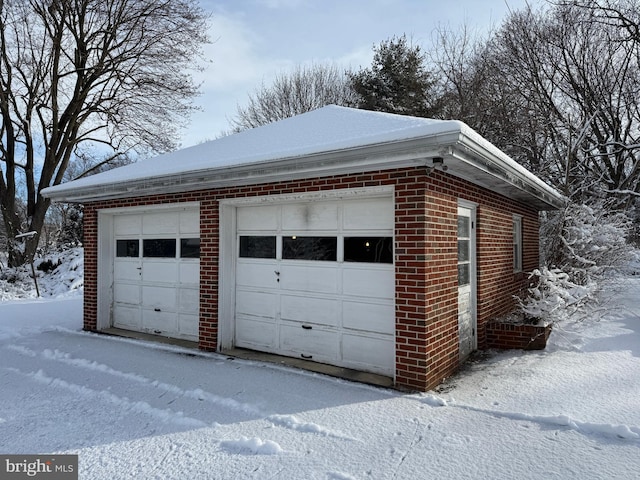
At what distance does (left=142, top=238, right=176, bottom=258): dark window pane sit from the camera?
6.66 metres

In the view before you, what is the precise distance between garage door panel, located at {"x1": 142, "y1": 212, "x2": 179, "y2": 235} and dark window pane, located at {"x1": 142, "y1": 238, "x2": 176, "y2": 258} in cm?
14

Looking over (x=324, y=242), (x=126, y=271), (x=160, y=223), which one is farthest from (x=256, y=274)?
(x=126, y=271)

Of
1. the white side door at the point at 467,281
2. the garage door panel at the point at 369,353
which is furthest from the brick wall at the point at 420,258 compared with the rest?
the garage door panel at the point at 369,353

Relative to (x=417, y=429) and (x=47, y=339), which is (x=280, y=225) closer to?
(x=417, y=429)

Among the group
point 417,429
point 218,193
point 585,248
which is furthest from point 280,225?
point 585,248

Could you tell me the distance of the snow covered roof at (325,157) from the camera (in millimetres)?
3658

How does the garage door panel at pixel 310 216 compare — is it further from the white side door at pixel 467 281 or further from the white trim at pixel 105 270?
the white trim at pixel 105 270

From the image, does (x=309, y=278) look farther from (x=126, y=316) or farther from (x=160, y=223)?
(x=126, y=316)

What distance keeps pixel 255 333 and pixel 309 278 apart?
1.23 m

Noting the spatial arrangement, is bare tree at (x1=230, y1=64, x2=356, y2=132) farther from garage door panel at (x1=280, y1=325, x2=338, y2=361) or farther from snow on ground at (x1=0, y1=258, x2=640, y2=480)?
snow on ground at (x1=0, y1=258, x2=640, y2=480)

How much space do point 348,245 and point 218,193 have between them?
2.12m

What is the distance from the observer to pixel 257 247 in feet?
18.9

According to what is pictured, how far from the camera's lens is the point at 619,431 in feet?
10.6

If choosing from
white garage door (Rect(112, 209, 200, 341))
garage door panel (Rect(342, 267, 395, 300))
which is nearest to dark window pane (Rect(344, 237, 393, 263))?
garage door panel (Rect(342, 267, 395, 300))
